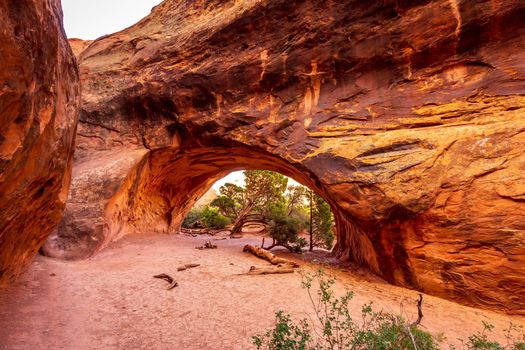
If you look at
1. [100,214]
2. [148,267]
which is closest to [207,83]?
[100,214]

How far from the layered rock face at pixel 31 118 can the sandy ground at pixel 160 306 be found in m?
0.93

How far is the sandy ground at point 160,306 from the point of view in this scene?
3.12m

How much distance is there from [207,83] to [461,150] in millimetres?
7699

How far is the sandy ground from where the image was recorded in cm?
312

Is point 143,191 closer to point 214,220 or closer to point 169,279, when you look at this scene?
point 169,279

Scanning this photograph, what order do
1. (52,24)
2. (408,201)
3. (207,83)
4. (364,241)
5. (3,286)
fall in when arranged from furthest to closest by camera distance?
(207,83) → (364,241) → (408,201) → (3,286) → (52,24)

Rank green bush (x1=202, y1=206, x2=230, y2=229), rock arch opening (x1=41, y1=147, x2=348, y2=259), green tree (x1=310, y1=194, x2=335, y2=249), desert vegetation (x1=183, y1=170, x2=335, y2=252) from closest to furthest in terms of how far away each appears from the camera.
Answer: rock arch opening (x1=41, y1=147, x2=348, y2=259) → green tree (x1=310, y1=194, x2=335, y2=249) → desert vegetation (x1=183, y1=170, x2=335, y2=252) → green bush (x1=202, y1=206, x2=230, y2=229)

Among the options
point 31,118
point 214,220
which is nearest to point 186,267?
point 31,118

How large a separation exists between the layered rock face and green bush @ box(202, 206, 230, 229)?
16.8 m

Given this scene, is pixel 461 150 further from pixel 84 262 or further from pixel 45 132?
pixel 84 262

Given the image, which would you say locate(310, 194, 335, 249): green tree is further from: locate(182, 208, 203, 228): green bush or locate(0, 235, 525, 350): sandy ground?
locate(182, 208, 203, 228): green bush

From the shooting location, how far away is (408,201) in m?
5.65

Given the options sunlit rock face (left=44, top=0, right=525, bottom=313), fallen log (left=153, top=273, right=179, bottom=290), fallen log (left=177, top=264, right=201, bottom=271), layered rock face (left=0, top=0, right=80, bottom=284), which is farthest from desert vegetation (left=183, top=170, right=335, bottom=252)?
layered rock face (left=0, top=0, right=80, bottom=284)

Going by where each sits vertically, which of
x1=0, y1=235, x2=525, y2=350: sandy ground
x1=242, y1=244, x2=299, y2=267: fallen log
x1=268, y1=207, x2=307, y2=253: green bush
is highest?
x1=268, y1=207, x2=307, y2=253: green bush
